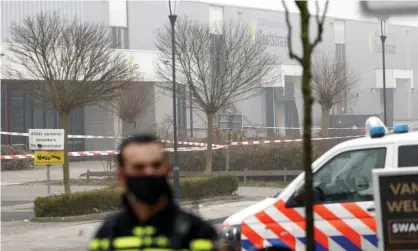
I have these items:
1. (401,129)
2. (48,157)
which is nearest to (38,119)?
(48,157)

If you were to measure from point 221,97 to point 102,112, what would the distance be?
20.7 m

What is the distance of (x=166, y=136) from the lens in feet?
109

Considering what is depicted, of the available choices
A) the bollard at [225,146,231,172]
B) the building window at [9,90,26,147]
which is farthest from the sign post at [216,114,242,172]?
the building window at [9,90,26,147]

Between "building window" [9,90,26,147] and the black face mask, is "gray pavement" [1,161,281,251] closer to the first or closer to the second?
the black face mask

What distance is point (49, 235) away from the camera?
1691cm

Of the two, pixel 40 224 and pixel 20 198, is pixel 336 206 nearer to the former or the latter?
pixel 40 224

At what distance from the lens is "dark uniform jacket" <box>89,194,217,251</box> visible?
10.4ft

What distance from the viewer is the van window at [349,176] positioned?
8445 mm

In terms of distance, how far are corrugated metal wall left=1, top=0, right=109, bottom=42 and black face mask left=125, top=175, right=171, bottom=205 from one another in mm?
37594

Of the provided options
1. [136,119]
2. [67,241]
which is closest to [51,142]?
[67,241]

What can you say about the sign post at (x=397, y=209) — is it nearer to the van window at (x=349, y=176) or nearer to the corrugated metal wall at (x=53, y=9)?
the van window at (x=349, y=176)

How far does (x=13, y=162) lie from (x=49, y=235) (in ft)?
75.4

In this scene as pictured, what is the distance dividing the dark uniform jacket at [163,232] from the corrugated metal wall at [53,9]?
123ft

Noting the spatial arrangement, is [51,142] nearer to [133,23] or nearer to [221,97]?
[221,97]
